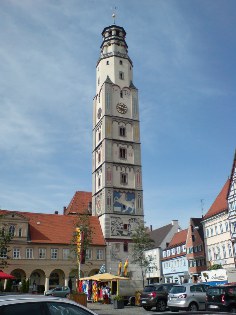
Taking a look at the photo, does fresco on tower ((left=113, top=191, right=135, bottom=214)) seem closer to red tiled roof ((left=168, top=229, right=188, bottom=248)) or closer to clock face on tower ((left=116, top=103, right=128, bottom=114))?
red tiled roof ((left=168, top=229, right=188, bottom=248))

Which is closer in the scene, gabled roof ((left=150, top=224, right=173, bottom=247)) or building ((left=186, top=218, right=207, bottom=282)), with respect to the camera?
building ((left=186, top=218, right=207, bottom=282))

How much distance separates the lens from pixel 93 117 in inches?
2653

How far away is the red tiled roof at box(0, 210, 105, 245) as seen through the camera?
5550 centimetres

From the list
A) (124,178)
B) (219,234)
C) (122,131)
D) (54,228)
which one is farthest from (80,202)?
(219,234)

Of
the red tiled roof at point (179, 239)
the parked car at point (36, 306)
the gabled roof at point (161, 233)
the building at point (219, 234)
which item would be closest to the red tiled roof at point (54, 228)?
the building at point (219, 234)

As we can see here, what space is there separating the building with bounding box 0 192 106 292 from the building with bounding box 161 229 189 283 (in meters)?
16.3

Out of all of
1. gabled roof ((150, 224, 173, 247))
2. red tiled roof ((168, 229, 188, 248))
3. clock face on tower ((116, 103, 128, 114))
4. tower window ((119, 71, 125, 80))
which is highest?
tower window ((119, 71, 125, 80))

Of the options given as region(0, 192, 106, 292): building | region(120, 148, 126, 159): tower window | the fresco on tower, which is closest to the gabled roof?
the fresco on tower

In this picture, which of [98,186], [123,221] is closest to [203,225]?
[123,221]

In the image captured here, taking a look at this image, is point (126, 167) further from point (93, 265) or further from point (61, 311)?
point (61, 311)

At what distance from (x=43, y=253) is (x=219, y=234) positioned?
2485cm

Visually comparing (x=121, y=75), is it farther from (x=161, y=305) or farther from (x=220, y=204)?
(x=161, y=305)

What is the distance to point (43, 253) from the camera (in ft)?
177

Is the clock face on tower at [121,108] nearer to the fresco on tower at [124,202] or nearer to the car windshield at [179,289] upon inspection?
the fresco on tower at [124,202]
